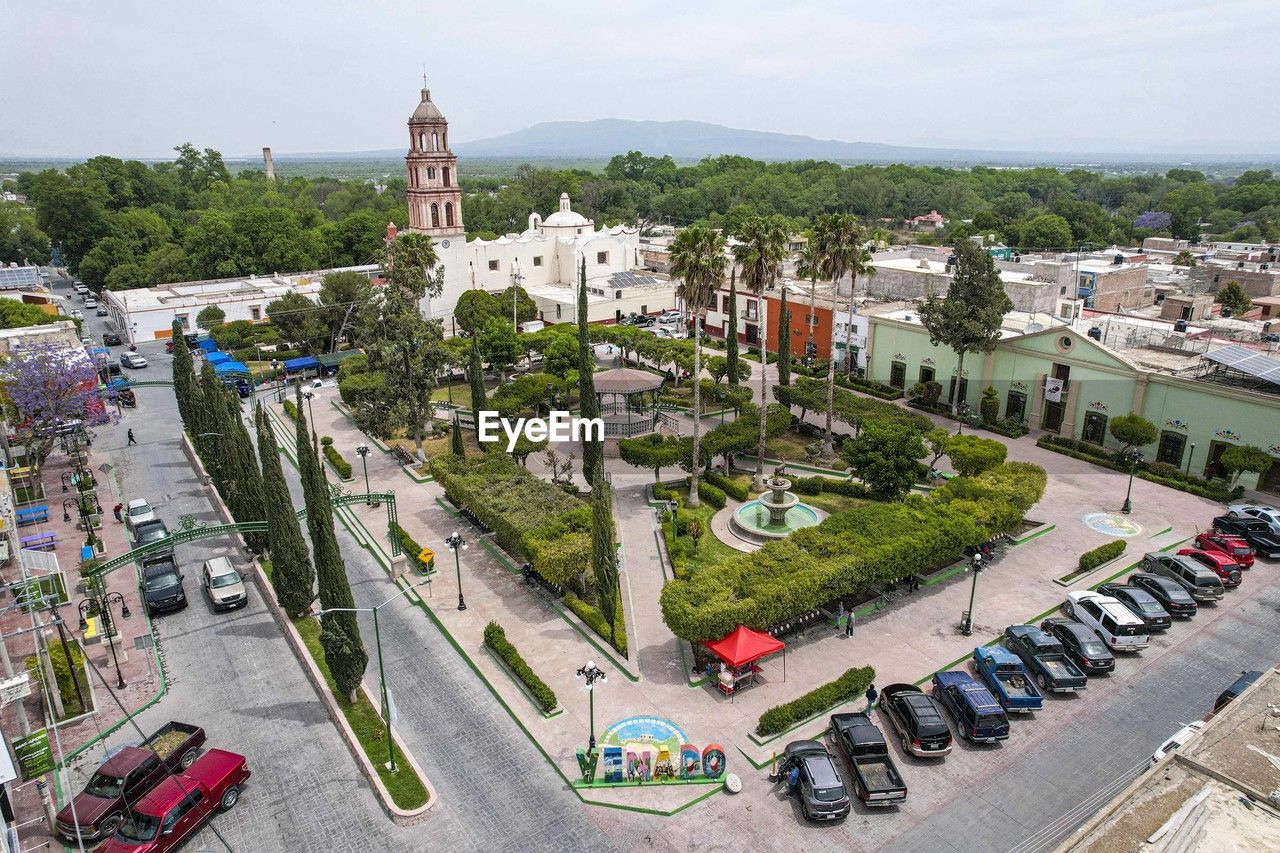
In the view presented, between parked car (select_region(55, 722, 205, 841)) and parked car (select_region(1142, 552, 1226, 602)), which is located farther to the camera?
parked car (select_region(1142, 552, 1226, 602))

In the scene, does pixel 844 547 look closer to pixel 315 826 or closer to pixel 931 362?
pixel 315 826

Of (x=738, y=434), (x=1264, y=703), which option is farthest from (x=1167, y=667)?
(x=738, y=434)

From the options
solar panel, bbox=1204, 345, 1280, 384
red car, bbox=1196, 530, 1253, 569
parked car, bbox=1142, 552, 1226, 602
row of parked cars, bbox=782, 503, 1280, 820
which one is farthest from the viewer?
solar panel, bbox=1204, 345, 1280, 384

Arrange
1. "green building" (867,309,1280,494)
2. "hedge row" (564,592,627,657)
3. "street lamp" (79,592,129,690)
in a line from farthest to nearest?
"green building" (867,309,1280,494) < "hedge row" (564,592,627,657) < "street lamp" (79,592,129,690)

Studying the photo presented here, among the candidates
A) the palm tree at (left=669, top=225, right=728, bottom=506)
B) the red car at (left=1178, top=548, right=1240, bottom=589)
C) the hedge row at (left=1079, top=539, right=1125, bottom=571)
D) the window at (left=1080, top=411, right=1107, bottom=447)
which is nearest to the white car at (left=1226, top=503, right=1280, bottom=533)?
the red car at (left=1178, top=548, right=1240, bottom=589)

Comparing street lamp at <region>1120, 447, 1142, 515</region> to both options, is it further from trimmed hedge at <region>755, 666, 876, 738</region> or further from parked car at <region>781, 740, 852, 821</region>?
parked car at <region>781, 740, 852, 821</region>

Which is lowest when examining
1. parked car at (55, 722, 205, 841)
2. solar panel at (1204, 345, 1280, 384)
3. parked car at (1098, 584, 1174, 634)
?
parked car at (55, 722, 205, 841)

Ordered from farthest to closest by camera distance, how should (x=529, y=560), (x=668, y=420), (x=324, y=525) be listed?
(x=668, y=420)
(x=529, y=560)
(x=324, y=525)
